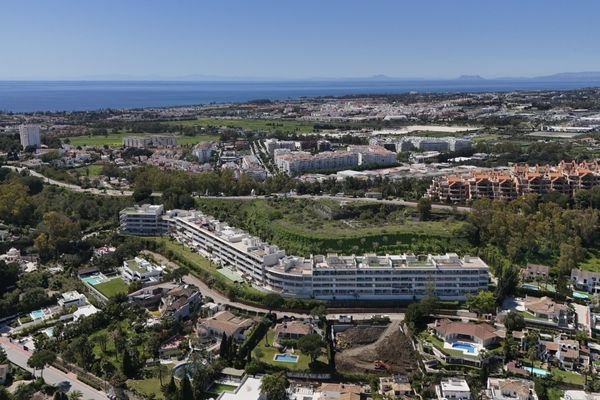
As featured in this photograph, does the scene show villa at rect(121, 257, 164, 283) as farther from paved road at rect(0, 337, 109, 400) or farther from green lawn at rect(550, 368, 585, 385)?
green lawn at rect(550, 368, 585, 385)

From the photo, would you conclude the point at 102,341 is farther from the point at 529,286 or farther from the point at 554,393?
the point at 529,286

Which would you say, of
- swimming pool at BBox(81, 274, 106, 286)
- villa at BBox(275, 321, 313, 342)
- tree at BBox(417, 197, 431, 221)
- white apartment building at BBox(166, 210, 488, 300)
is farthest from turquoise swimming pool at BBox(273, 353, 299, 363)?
tree at BBox(417, 197, 431, 221)

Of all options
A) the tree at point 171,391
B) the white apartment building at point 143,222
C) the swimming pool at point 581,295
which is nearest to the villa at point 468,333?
the swimming pool at point 581,295

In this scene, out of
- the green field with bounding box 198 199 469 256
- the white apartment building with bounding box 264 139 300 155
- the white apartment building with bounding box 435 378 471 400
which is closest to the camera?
the white apartment building with bounding box 435 378 471 400

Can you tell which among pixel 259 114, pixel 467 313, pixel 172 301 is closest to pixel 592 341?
pixel 467 313

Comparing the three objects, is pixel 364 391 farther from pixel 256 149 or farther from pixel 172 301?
pixel 256 149

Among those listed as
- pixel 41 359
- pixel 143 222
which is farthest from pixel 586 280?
pixel 143 222

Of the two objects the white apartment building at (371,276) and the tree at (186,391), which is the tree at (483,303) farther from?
the tree at (186,391)
